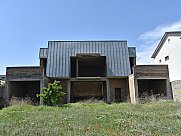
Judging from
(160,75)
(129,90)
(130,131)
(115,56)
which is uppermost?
(115,56)

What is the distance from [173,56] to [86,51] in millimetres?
10070

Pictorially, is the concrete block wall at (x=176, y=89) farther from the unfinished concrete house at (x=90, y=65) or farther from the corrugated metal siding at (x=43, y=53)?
the corrugated metal siding at (x=43, y=53)

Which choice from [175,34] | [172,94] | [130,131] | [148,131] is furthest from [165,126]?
[175,34]

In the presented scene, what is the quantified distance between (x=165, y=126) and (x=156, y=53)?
19267 millimetres

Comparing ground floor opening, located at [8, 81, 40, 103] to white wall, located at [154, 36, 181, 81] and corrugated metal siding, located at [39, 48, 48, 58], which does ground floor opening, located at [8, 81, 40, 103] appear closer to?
corrugated metal siding, located at [39, 48, 48, 58]

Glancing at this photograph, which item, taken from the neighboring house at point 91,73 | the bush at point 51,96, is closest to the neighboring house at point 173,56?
the neighboring house at point 91,73

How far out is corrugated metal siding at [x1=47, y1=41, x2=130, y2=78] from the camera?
23.4 m

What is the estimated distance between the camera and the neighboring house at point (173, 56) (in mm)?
19609

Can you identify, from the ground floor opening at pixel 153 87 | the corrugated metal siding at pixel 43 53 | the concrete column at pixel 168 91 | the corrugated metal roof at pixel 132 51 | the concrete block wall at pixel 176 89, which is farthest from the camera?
the corrugated metal roof at pixel 132 51

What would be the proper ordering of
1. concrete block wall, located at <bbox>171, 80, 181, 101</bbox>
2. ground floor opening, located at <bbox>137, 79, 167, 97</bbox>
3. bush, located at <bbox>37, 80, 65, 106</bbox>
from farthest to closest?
ground floor opening, located at <bbox>137, 79, 167, 97</bbox> < concrete block wall, located at <bbox>171, 80, 181, 101</bbox> < bush, located at <bbox>37, 80, 65, 106</bbox>

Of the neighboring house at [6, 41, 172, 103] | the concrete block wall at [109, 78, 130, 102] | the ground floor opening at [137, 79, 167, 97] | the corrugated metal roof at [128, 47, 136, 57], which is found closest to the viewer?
the neighboring house at [6, 41, 172, 103]

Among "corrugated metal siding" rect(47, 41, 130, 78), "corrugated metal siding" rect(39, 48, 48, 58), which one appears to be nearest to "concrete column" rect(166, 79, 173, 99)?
"corrugated metal siding" rect(47, 41, 130, 78)

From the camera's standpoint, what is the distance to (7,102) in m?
18.7

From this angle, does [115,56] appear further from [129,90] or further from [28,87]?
[28,87]
